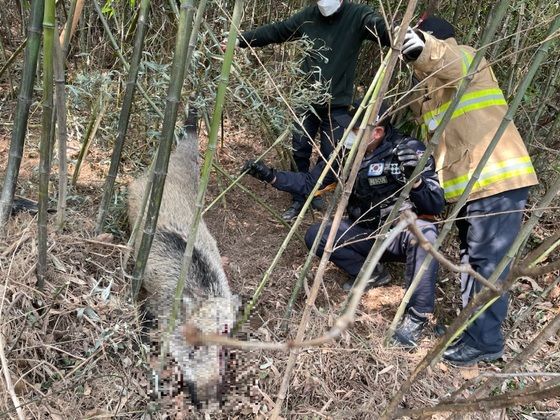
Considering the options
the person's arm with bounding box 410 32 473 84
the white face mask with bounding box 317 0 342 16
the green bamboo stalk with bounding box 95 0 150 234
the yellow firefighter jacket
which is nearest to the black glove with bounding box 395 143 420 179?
the yellow firefighter jacket

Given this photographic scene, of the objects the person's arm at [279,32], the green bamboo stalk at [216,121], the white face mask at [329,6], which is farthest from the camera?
the person's arm at [279,32]

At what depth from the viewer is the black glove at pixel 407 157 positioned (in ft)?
9.52

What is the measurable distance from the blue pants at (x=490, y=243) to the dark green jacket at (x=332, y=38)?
5.05 feet

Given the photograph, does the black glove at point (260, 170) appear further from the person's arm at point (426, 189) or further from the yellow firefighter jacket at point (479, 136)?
the yellow firefighter jacket at point (479, 136)

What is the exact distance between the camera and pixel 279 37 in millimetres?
4023

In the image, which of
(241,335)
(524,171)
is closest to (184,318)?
(241,335)

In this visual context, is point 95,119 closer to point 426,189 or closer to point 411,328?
point 426,189

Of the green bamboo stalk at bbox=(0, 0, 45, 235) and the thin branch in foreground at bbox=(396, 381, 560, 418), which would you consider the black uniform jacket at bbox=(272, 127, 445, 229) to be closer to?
the thin branch in foreground at bbox=(396, 381, 560, 418)

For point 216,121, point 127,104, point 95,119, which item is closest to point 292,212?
point 95,119

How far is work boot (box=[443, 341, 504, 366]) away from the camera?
120 inches

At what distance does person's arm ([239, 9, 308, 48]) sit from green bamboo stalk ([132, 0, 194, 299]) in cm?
223

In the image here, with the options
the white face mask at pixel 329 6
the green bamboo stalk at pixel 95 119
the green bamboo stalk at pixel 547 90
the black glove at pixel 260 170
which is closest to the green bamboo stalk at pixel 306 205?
the black glove at pixel 260 170

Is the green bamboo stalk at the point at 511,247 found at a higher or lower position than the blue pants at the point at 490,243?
higher

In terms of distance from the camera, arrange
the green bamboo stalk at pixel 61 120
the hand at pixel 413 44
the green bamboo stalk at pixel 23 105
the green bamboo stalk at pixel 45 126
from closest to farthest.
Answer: the green bamboo stalk at pixel 45 126
the green bamboo stalk at pixel 23 105
the green bamboo stalk at pixel 61 120
the hand at pixel 413 44
